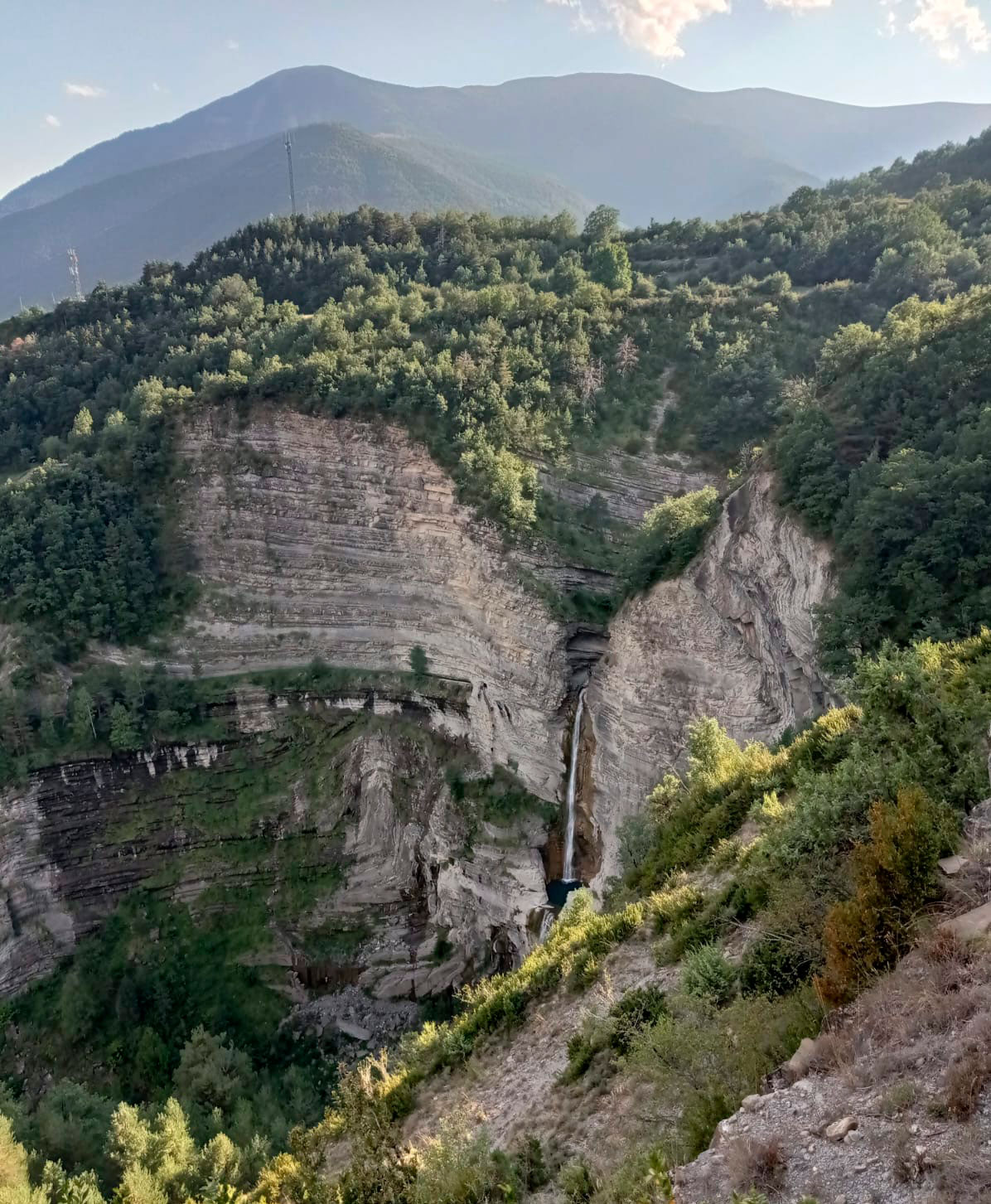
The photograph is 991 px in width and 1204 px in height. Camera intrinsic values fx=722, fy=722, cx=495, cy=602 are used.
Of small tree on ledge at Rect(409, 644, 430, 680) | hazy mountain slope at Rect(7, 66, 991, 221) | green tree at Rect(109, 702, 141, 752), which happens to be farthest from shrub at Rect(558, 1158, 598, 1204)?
hazy mountain slope at Rect(7, 66, 991, 221)

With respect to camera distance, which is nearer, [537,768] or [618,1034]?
[618,1034]

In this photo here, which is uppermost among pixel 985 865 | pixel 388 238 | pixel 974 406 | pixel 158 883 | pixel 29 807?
pixel 388 238

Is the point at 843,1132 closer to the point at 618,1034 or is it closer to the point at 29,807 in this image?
the point at 618,1034

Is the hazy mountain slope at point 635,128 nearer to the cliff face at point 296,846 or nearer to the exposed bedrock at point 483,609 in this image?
the exposed bedrock at point 483,609

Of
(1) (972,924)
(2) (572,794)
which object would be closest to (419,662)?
(2) (572,794)

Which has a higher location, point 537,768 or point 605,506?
point 605,506

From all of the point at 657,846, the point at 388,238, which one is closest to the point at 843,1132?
the point at 657,846
